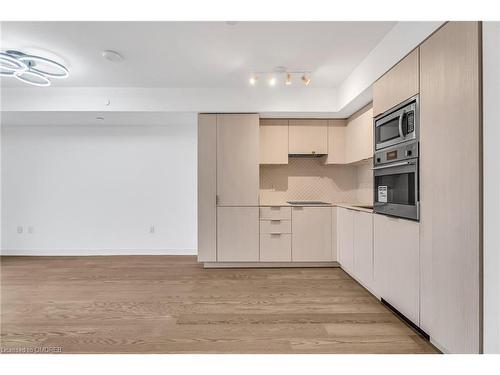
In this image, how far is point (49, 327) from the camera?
205cm

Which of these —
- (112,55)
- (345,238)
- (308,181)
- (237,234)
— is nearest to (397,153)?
(345,238)

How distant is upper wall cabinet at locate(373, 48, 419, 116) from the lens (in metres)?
1.94

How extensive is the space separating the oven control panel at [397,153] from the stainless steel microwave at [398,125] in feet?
0.14

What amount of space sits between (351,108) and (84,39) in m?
3.13

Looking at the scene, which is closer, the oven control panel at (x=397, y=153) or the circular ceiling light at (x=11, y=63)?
the oven control panel at (x=397, y=153)

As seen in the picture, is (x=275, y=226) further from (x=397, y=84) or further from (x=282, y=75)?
(x=397, y=84)

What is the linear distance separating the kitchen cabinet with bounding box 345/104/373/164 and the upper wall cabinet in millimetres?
657

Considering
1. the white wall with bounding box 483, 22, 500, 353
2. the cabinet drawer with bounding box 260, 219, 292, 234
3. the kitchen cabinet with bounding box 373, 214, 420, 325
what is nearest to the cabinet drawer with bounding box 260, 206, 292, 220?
the cabinet drawer with bounding box 260, 219, 292, 234

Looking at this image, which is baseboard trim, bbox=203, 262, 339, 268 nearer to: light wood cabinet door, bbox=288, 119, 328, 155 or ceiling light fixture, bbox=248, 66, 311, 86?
light wood cabinet door, bbox=288, 119, 328, 155

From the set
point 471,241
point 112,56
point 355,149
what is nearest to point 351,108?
point 355,149

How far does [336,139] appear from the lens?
3.96 metres

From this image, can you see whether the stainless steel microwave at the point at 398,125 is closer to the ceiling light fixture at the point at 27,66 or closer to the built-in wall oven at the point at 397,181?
the built-in wall oven at the point at 397,181

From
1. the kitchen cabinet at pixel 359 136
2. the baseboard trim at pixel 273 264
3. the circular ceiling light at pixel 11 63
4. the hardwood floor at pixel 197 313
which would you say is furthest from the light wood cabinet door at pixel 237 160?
the circular ceiling light at pixel 11 63

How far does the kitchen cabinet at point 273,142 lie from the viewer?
3902 millimetres
